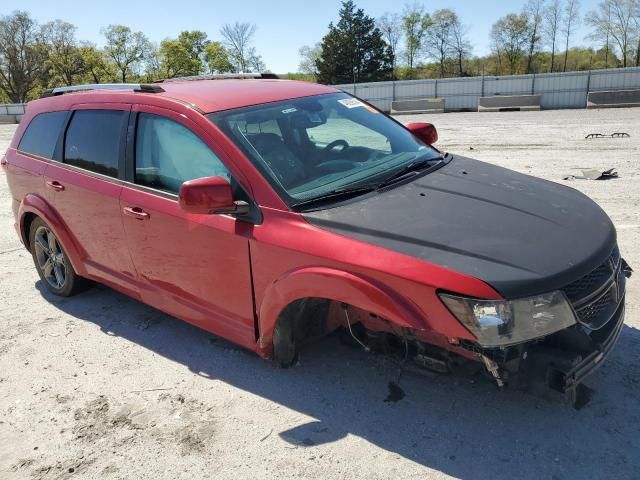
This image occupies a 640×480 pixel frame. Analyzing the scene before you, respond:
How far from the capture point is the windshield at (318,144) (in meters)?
3.23

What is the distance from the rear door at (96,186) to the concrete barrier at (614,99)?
86.3 feet

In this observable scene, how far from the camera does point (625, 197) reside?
23.9 feet

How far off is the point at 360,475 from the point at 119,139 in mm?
2780

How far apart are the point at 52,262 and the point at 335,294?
338 centimetres

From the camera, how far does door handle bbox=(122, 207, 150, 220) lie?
11.9 feet

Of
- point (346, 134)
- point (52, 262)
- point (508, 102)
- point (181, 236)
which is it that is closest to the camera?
point (181, 236)

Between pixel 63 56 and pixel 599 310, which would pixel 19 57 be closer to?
pixel 63 56

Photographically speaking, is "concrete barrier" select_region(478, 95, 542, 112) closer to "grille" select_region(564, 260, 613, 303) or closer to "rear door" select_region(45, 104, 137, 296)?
"rear door" select_region(45, 104, 137, 296)

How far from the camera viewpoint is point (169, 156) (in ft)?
11.8

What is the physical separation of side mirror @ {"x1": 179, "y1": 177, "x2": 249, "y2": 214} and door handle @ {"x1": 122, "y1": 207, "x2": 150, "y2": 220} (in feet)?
2.33

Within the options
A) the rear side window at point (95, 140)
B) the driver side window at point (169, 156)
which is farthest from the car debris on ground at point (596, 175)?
the rear side window at point (95, 140)

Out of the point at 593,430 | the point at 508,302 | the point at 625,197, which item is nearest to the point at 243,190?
the point at 508,302

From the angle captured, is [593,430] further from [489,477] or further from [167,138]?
[167,138]

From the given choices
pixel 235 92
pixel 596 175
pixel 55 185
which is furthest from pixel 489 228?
pixel 596 175
